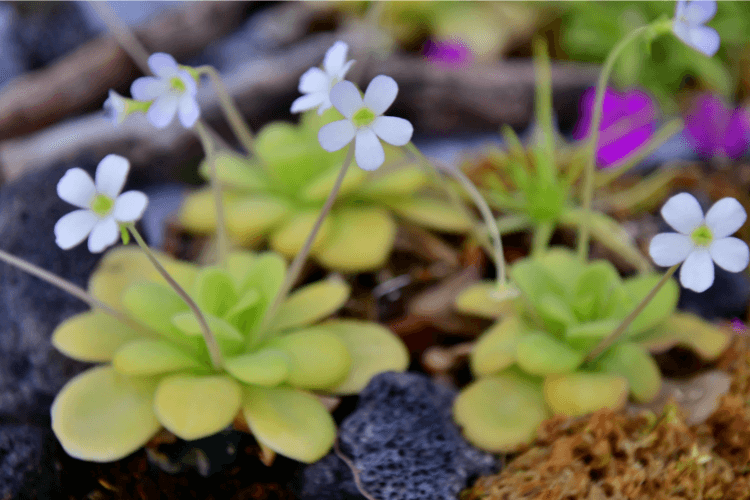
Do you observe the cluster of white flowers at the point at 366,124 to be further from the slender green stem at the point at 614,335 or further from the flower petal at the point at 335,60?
the slender green stem at the point at 614,335

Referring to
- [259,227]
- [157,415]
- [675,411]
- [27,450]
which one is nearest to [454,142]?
[259,227]

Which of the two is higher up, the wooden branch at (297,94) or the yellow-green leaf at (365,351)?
the wooden branch at (297,94)

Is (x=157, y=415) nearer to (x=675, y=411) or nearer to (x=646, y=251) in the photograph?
(x=675, y=411)

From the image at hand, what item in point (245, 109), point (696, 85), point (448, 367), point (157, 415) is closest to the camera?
point (157, 415)

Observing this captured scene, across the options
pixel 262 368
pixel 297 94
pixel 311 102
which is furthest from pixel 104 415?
pixel 297 94

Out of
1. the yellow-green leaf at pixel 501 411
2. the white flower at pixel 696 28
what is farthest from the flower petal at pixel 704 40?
the yellow-green leaf at pixel 501 411
